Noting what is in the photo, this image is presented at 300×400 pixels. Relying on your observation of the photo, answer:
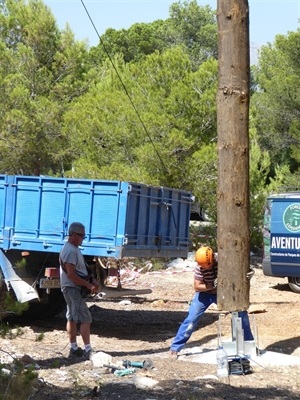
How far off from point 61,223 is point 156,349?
7.02ft

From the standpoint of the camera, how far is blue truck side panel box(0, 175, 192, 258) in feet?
34.6

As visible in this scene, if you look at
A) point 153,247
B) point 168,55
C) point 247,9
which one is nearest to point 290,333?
point 153,247

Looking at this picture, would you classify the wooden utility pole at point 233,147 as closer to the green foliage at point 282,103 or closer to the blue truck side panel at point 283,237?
the blue truck side panel at point 283,237

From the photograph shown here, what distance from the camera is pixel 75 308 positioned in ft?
31.2

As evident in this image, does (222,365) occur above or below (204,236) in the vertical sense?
below

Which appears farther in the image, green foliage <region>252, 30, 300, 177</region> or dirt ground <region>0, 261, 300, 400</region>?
green foliage <region>252, 30, 300, 177</region>

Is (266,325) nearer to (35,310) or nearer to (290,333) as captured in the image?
(290,333)

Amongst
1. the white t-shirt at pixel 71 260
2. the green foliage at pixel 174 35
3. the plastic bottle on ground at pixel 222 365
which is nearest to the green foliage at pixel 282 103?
the green foliage at pixel 174 35

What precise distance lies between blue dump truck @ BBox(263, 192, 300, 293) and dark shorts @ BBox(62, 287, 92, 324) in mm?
7221

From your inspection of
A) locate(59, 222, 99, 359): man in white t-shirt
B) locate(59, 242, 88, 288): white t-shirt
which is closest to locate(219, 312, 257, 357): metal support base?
locate(59, 222, 99, 359): man in white t-shirt

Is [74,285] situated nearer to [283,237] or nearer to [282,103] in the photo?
[283,237]

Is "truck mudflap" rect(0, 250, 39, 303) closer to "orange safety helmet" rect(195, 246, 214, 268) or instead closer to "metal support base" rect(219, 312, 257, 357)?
"orange safety helmet" rect(195, 246, 214, 268)

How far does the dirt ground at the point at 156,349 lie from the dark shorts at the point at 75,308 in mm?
484

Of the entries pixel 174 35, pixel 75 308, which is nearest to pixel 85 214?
pixel 75 308
